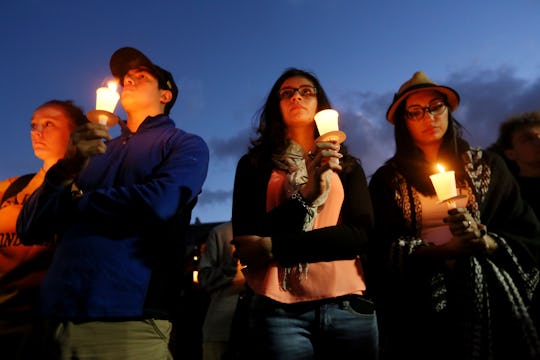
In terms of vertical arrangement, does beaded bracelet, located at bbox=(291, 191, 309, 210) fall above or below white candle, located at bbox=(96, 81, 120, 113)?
below

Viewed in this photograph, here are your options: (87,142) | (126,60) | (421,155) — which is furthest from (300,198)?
(126,60)

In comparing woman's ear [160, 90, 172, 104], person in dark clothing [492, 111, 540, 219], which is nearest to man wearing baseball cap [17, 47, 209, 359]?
woman's ear [160, 90, 172, 104]

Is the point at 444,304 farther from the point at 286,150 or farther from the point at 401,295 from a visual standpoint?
the point at 286,150

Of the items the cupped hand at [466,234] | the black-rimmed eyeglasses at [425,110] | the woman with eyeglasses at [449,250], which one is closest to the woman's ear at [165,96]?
the woman with eyeglasses at [449,250]

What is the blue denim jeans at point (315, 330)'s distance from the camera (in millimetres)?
2225

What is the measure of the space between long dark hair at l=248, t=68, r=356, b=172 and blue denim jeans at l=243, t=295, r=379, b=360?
93cm

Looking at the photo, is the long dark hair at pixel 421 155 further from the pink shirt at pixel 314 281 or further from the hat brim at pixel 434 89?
the pink shirt at pixel 314 281

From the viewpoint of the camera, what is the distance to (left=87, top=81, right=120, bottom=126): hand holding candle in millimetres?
2246

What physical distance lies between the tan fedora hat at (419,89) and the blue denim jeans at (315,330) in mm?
1627

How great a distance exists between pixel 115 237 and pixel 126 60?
1490mm

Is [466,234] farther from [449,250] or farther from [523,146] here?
[523,146]

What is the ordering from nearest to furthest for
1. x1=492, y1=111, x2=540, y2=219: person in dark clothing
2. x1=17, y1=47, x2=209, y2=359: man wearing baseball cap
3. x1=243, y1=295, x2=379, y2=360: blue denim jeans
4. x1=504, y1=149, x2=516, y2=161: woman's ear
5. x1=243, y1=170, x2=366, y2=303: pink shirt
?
1. x1=17, y1=47, x2=209, y2=359: man wearing baseball cap
2. x1=243, y1=295, x2=379, y2=360: blue denim jeans
3. x1=243, y1=170, x2=366, y2=303: pink shirt
4. x1=492, y1=111, x2=540, y2=219: person in dark clothing
5. x1=504, y1=149, x2=516, y2=161: woman's ear

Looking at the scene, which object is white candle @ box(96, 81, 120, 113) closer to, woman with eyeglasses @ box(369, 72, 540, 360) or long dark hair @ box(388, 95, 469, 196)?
woman with eyeglasses @ box(369, 72, 540, 360)

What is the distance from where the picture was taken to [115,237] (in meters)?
2.24
